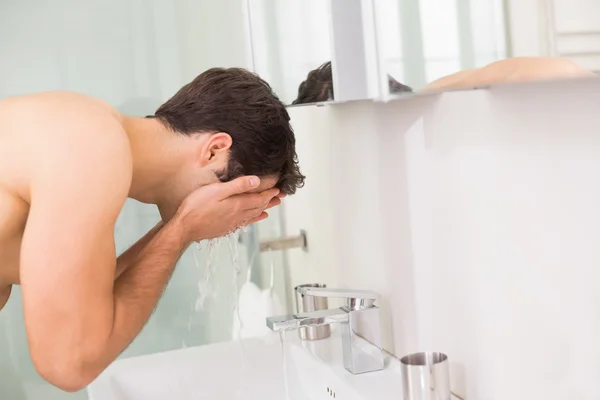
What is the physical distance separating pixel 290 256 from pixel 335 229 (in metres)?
0.29

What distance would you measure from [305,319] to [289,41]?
1.64 feet

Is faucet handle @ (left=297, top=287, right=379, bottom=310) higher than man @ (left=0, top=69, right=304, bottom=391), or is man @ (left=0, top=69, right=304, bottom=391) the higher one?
man @ (left=0, top=69, right=304, bottom=391)

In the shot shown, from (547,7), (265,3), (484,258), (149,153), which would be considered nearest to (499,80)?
(547,7)

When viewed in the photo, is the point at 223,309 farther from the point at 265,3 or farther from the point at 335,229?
the point at 265,3

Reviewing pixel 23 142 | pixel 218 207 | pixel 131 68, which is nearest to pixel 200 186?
pixel 218 207

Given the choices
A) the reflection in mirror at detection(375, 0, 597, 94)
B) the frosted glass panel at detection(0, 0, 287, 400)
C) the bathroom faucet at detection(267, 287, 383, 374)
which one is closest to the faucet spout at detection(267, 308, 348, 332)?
the bathroom faucet at detection(267, 287, 383, 374)

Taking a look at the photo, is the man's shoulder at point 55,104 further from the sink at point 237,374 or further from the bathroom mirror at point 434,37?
the sink at point 237,374

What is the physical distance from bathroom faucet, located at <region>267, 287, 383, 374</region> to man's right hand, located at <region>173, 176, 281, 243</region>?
0.19 m

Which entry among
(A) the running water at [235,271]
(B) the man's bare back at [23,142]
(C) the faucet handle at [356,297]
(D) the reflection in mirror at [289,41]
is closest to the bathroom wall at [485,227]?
(C) the faucet handle at [356,297]

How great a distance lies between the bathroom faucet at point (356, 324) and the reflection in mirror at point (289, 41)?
1.22 feet

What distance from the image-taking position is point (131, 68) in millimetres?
1853

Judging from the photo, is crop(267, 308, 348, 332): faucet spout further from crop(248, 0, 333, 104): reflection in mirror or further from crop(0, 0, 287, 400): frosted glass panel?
crop(0, 0, 287, 400): frosted glass panel

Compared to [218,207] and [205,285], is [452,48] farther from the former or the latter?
[205,285]

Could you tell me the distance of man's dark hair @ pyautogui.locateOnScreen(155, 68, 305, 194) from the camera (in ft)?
4.12
